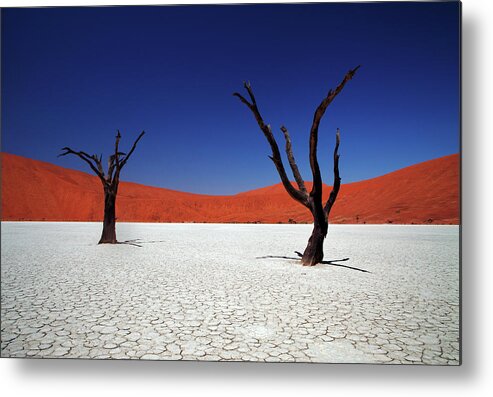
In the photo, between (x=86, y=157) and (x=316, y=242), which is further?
(x=86, y=157)

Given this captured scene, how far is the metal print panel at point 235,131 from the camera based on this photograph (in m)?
2.67

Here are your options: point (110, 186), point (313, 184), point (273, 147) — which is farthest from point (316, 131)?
point (110, 186)

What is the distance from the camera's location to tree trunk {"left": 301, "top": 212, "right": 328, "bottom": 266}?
508 cm

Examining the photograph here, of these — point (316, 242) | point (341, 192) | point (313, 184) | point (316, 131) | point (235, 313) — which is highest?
point (316, 131)

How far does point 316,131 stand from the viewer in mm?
4719

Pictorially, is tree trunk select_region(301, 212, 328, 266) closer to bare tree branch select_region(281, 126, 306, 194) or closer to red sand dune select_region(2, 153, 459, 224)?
bare tree branch select_region(281, 126, 306, 194)

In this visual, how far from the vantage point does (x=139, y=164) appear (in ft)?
16.4

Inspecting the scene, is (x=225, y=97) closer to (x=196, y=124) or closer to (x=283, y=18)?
(x=196, y=124)

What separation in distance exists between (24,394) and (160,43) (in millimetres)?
3778

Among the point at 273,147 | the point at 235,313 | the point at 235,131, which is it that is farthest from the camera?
the point at 273,147

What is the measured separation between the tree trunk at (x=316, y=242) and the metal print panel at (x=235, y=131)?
1.72ft

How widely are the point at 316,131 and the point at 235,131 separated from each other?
1.24 m

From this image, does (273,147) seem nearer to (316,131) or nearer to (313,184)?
(316,131)

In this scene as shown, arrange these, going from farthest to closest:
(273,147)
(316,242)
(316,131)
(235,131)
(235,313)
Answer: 1. (316,242)
2. (273,147)
3. (316,131)
4. (235,131)
5. (235,313)
